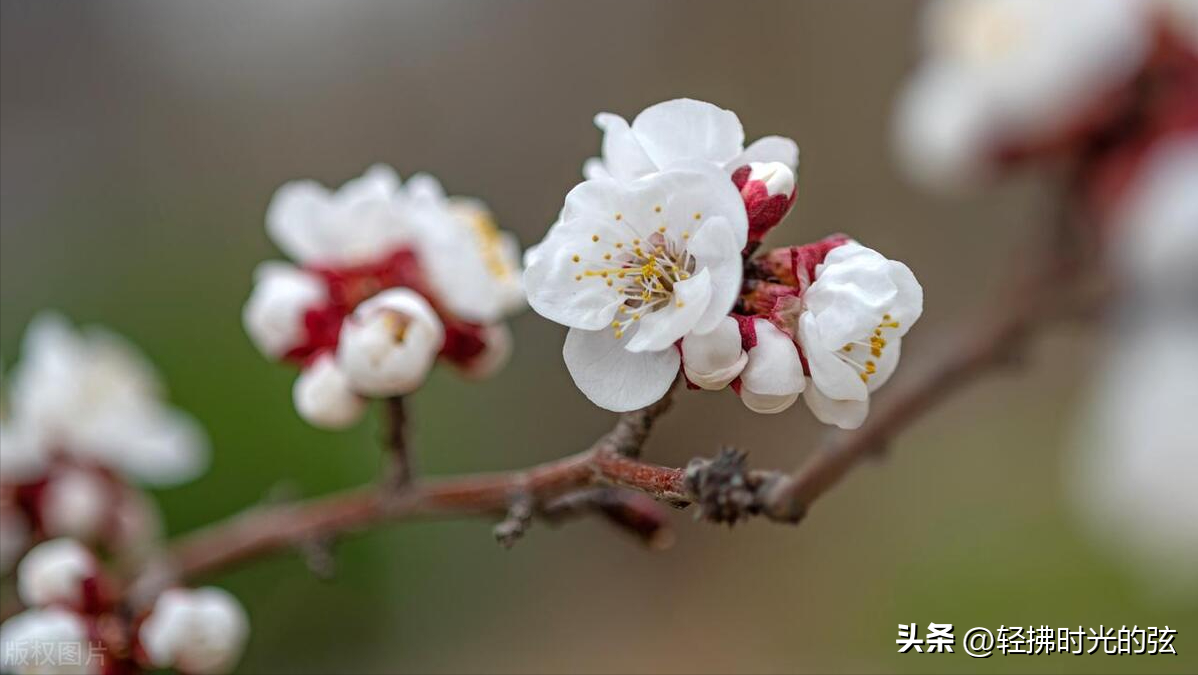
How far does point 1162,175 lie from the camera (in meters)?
1.13

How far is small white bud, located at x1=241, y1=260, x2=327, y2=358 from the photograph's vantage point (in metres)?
0.93

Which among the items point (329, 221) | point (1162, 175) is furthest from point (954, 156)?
point (329, 221)

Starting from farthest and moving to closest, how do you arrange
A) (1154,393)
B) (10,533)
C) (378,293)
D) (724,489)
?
1. (1154,393)
2. (10,533)
3. (378,293)
4. (724,489)

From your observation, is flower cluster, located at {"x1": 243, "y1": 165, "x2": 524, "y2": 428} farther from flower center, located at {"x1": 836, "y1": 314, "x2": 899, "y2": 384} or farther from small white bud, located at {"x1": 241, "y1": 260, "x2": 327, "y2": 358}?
flower center, located at {"x1": 836, "y1": 314, "x2": 899, "y2": 384}

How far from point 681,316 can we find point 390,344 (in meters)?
0.31

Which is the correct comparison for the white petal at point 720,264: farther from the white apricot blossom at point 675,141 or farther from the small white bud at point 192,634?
the small white bud at point 192,634

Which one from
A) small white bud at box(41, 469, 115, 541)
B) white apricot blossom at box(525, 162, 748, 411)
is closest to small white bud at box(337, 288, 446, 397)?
white apricot blossom at box(525, 162, 748, 411)

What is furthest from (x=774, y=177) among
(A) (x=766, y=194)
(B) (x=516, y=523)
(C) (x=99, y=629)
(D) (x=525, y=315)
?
(D) (x=525, y=315)

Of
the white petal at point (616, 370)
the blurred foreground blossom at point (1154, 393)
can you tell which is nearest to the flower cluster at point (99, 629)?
the white petal at point (616, 370)

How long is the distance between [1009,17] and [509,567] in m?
2.27

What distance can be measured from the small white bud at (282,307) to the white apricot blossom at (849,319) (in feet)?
1.63

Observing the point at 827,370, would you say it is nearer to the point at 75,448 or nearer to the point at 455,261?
the point at 455,261

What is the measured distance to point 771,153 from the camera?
657 mm

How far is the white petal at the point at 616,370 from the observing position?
607mm
